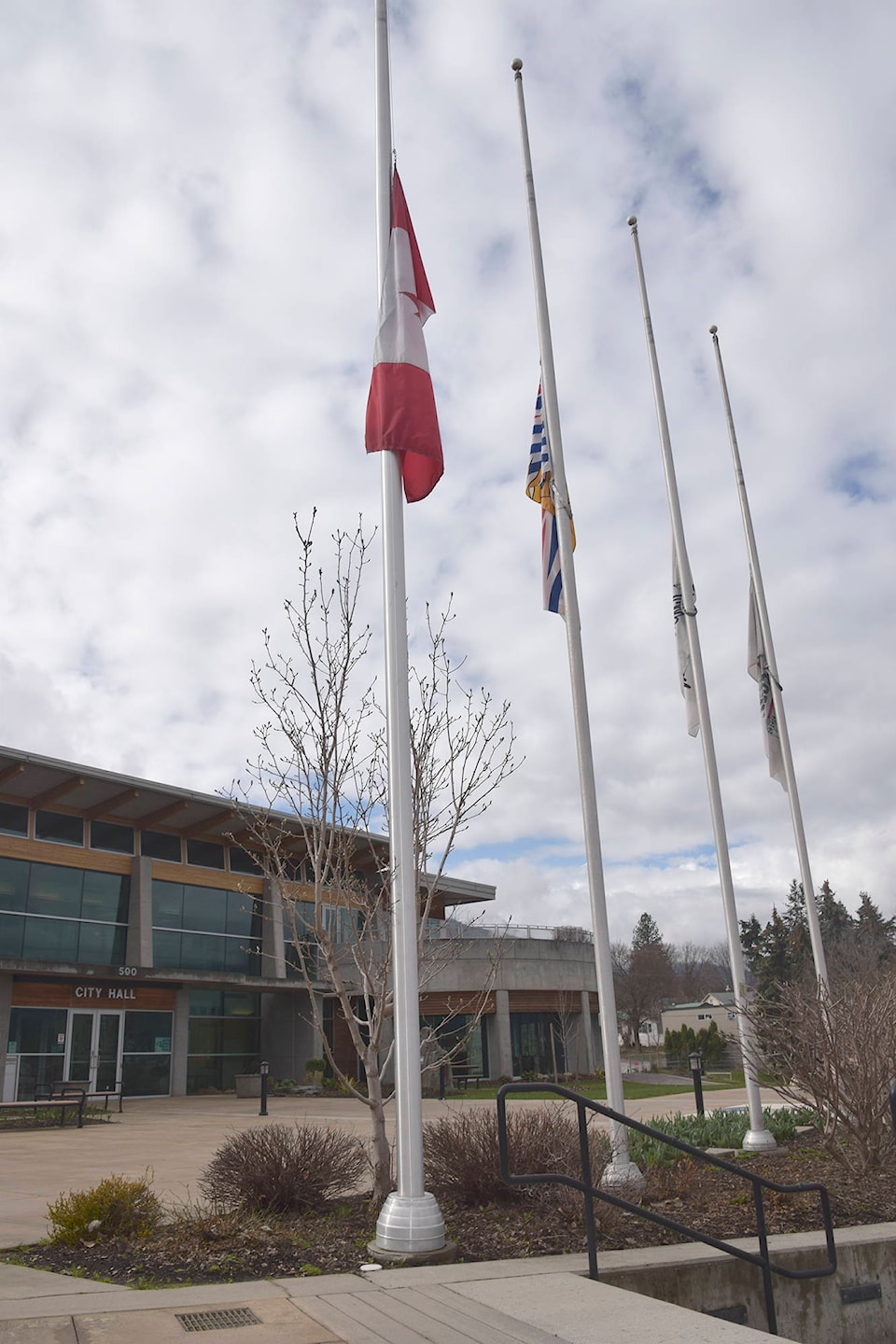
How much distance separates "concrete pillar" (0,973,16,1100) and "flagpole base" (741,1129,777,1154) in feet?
70.2

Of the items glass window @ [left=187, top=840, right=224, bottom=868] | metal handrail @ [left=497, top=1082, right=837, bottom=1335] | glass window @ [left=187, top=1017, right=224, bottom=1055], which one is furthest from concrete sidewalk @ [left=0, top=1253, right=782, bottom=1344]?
glass window @ [left=187, top=840, right=224, bottom=868]

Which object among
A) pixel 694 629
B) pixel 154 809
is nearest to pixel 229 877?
pixel 154 809

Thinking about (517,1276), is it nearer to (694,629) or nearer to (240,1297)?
(240,1297)

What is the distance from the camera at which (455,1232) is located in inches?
303

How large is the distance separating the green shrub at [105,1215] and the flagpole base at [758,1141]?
727 cm

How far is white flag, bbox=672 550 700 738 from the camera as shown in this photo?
1370 cm

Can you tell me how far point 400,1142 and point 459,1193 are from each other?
6.02 feet

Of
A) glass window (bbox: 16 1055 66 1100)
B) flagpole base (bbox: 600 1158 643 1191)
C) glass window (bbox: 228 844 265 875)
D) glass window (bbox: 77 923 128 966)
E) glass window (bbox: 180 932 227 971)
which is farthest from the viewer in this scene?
glass window (bbox: 228 844 265 875)

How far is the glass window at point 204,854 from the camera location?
33.9 m

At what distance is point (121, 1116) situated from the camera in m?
24.5

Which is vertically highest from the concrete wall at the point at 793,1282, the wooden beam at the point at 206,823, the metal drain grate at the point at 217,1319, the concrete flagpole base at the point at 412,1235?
the wooden beam at the point at 206,823

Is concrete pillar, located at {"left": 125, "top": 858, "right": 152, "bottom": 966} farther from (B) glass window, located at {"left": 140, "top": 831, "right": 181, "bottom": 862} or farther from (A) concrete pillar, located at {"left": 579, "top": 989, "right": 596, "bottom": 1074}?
(A) concrete pillar, located at {"left": 579, "top": 989, "right": 596, "bottom": 1074}

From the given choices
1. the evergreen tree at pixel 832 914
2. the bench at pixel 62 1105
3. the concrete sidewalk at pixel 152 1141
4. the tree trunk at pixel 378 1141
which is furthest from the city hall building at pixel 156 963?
the evergreen tree at pixel 832 914

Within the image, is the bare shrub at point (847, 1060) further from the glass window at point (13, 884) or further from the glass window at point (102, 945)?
the glass window at point (102, 945)
